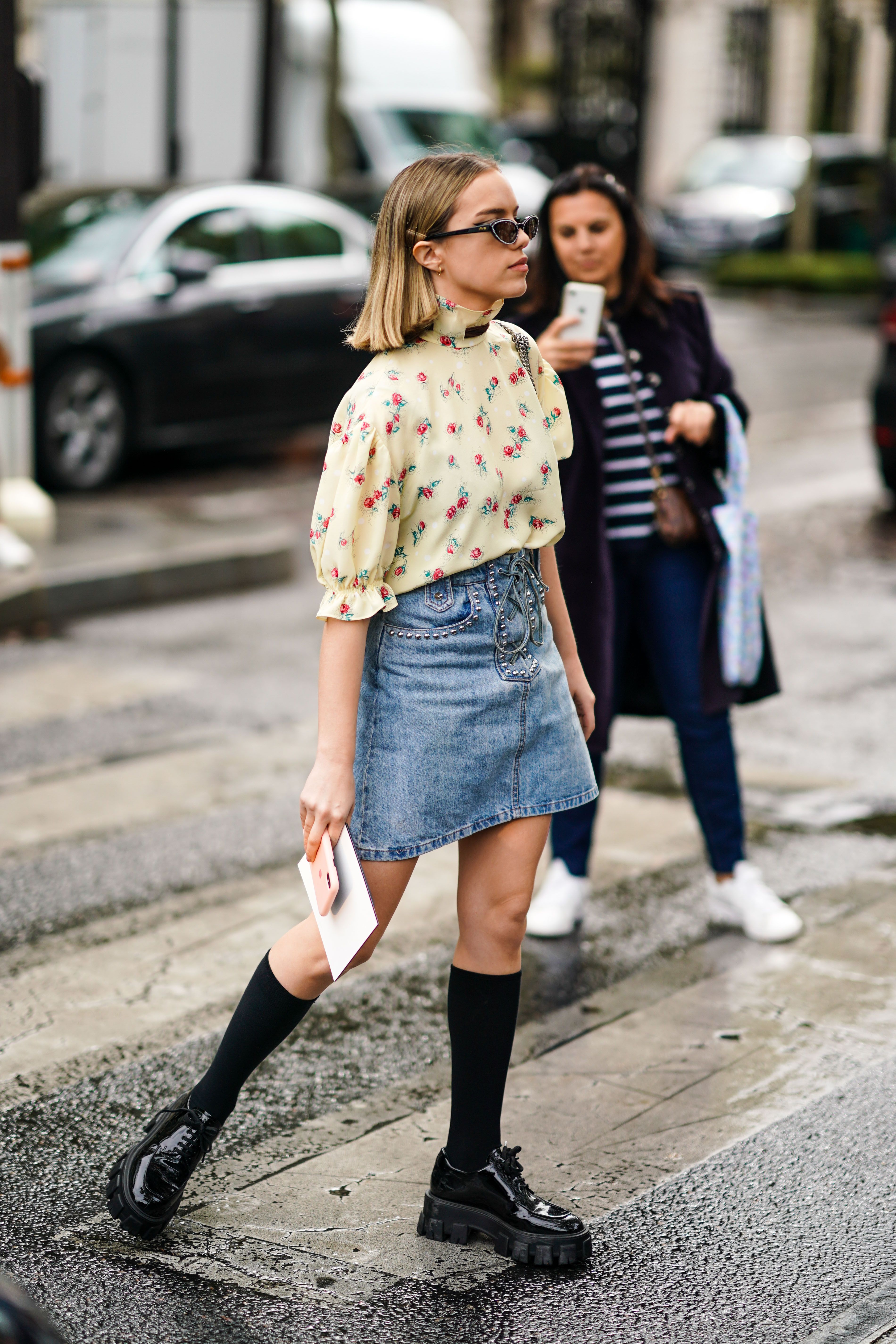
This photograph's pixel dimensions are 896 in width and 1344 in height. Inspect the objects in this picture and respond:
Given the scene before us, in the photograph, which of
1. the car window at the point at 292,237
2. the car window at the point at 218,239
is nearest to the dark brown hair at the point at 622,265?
the car window at the point at 218,239

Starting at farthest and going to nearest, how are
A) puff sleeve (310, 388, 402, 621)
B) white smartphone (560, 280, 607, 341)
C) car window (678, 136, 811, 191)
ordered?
car window (678, 136, 811, 191)
white smartphone (560, 280, 607, 341)
puff sleeve (310, 388, 402, 621)

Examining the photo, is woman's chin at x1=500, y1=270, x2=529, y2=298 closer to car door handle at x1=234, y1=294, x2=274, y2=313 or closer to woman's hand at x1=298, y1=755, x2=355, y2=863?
woman's hand at x1=298, y1=755, x2=355, y2=863

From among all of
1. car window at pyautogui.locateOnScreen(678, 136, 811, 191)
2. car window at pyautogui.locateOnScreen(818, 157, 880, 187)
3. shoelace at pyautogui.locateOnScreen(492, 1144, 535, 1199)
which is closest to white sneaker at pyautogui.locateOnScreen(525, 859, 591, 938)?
shoelace at pyautogui.locateOnScreen(492, 1144, 535, 1199)

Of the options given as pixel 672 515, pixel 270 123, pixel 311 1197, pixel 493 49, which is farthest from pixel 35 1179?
pixel 493 49

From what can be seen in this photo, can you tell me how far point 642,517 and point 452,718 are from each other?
1682 millimetres

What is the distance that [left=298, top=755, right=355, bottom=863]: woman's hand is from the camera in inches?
116

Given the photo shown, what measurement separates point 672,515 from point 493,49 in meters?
38.9

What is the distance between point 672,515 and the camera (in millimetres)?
4531

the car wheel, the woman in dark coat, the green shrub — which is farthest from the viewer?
the green shrub

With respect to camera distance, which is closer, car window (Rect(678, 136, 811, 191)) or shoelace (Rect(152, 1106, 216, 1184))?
shoelace (Rect(152, 1106, 216, 1184))

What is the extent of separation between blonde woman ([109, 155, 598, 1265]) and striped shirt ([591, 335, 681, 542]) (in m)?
1.29

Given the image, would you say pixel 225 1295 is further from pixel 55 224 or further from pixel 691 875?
pixel 55 224

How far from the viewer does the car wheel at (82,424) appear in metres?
10.9

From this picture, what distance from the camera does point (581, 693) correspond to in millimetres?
3406
